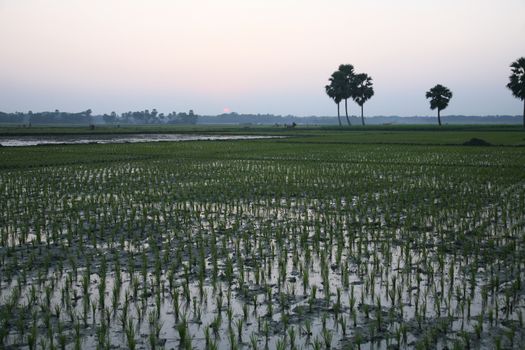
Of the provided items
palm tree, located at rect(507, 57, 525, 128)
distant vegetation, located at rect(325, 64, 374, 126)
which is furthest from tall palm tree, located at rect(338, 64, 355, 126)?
palm tree, located at rect(507, 57, 525, 128)

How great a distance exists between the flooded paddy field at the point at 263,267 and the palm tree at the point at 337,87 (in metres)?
74.4

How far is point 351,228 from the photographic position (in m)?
9.76

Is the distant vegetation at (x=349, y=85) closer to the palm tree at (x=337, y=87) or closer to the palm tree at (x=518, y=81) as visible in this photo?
the palm tree at (x=337, y=87)

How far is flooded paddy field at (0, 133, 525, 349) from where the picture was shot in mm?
4906

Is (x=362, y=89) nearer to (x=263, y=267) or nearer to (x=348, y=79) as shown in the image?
(x=348, y=79)

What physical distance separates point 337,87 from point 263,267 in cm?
8411

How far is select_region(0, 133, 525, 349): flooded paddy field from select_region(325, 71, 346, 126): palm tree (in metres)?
74.4

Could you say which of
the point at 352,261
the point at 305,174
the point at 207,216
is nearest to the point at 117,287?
the point at 352,261

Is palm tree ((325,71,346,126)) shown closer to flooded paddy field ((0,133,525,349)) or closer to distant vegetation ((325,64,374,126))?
distant vegetation ((325,64,374,126))

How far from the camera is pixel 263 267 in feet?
23.5

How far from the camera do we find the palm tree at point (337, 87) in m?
87.8

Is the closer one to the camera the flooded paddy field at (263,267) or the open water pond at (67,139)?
the flooded paddy field at (263,267)

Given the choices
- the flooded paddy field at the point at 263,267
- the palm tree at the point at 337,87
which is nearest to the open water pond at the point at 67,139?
the flooded paddy field at the point at 263,267

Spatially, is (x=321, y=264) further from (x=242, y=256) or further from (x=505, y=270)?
(x=505, y=270)
